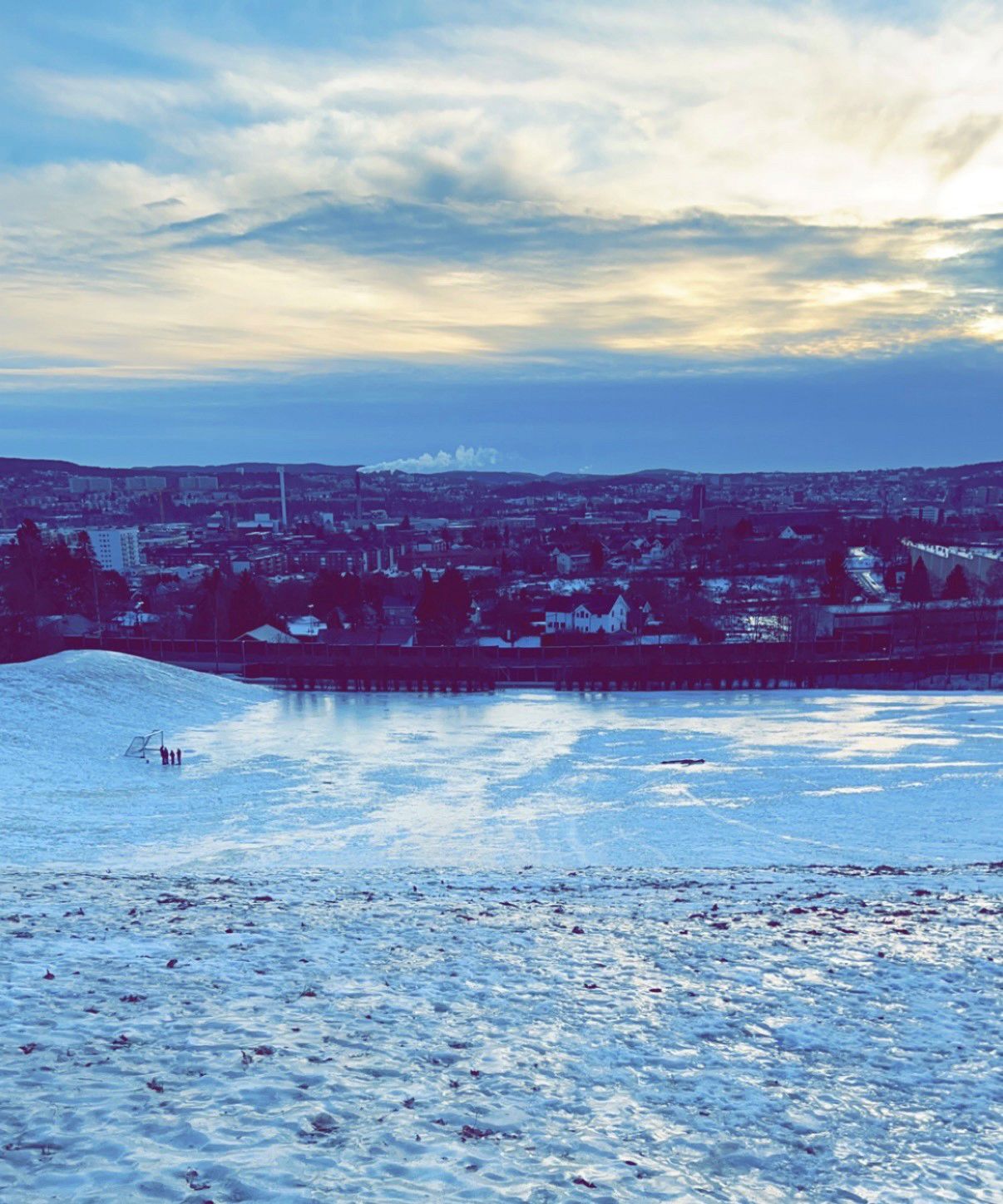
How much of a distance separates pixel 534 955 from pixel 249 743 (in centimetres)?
2017

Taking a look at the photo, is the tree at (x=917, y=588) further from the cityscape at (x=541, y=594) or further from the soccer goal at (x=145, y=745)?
the soccer goal at (x=145, y=745)

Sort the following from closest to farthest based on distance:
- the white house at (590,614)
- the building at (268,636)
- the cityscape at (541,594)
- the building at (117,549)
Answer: the building at (268,636) < the cityscape at (541,594) < the white house at (590,614) < the building at (117,549)

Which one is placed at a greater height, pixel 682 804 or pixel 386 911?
pixel 386 911

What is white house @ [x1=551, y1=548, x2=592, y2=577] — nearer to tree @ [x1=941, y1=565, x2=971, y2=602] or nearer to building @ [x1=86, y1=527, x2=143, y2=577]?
tree @ [x1=941, y1=565, x2=971, y2=602]

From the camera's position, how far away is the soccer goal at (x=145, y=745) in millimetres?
24891

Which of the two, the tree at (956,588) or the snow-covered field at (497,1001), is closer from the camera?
the snow-covered field at (497,1001)

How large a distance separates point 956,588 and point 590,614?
30436 millimetres

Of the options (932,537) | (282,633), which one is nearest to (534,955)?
(282,633)

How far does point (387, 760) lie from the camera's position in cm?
2528

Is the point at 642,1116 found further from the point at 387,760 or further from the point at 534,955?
the point at 387,760

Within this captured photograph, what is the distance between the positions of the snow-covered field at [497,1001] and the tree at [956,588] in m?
56.1

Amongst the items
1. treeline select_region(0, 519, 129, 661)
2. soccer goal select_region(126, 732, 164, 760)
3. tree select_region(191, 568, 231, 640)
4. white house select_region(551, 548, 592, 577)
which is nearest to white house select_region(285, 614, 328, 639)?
tree select_region(191, 568, 231, 640)

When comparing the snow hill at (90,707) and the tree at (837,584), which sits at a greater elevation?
the tree at (837,584)

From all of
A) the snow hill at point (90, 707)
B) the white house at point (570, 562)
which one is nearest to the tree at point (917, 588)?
the white house at point (570, 562)
